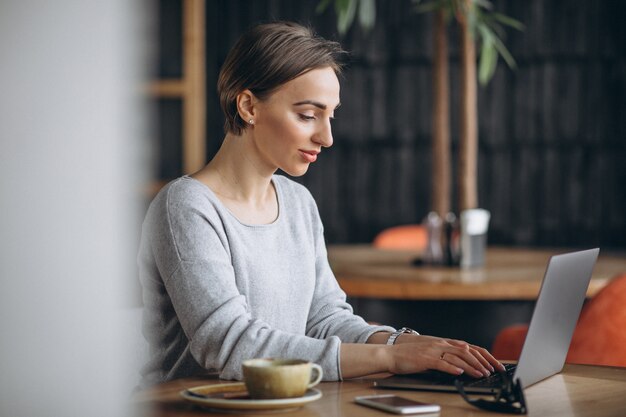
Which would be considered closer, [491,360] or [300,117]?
[491,360]

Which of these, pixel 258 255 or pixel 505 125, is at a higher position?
pixel 505 125

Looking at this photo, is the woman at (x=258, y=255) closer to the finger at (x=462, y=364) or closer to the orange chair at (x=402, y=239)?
the finger at (x=462, y=364)

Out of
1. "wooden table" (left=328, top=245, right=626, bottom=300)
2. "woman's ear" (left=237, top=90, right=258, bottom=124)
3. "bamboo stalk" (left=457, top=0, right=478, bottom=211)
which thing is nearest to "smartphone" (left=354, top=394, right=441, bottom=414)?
"woman's ear" (left=237, top=90, right=258, bottom=124)

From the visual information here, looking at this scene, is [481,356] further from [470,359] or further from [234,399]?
[234,399]

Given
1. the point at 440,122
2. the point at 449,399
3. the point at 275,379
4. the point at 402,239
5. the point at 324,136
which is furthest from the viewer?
the point at 402,239

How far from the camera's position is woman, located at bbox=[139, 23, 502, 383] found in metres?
1.39

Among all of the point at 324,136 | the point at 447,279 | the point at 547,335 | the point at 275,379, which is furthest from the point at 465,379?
the point at 447,279

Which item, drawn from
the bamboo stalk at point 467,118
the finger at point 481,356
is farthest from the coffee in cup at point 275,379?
the bamboo stalk at point 467,118

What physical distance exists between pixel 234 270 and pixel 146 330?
21 centimetres

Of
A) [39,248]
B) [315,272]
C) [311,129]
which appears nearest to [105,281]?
[39,248]

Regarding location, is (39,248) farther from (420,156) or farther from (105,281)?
(420,156)

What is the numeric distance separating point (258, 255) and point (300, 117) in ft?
0.84

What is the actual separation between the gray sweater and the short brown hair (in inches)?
7.7

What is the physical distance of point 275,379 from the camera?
1138mm
